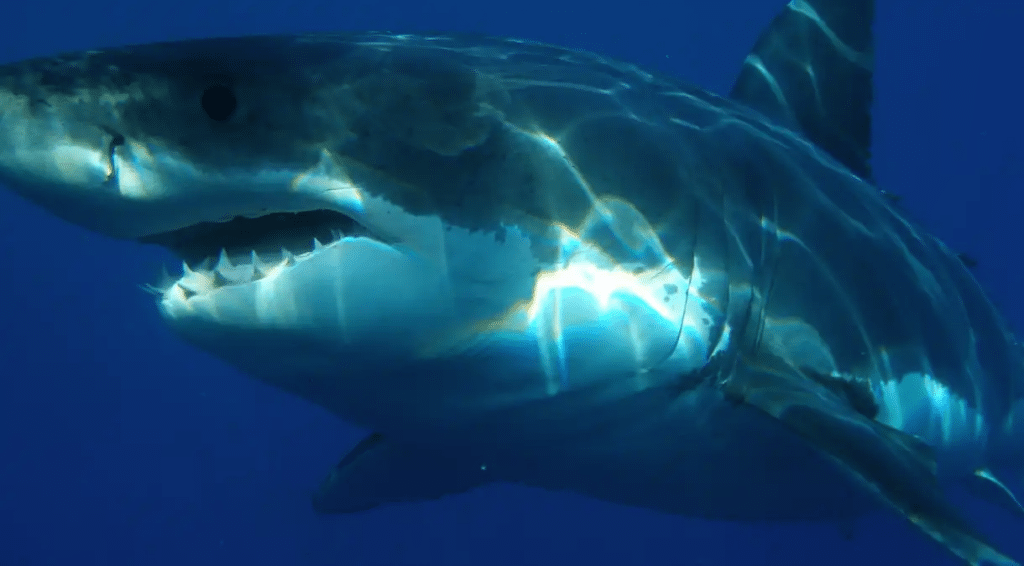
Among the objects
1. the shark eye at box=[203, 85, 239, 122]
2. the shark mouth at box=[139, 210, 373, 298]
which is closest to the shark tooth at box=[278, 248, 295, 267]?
the shark mouth at box=[139, 210, 373, 298]

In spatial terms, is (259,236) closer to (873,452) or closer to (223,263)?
(223,263)

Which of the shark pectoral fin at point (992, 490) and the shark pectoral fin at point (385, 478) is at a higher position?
the shark pectoral fin at point (385, 478)

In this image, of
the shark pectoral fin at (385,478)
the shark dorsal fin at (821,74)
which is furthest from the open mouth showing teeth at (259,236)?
the shark dorsal fin at (821,74)

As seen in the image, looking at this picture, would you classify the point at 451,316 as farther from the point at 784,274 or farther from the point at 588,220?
the point at 784,274

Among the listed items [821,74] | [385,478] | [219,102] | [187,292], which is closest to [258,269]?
[187,292]

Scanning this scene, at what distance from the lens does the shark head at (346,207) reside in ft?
6.15

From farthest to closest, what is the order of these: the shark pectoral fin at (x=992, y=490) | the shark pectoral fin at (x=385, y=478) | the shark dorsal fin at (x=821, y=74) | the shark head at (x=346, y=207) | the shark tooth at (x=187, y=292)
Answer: the shark dorsal fin at (x=821, y=74)
the shark pectoral fin at (x=992, y=490)
the shark pectoral fin at (x=385, y=478)
the shark tooth at (x=187, y=292)
the shark head at (x=346, y=207)

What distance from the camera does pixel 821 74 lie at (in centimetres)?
494

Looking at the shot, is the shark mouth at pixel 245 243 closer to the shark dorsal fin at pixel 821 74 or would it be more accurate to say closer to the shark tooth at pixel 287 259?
the shark tooth at pixel 287 259

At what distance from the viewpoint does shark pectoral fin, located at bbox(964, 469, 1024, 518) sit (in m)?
4.60

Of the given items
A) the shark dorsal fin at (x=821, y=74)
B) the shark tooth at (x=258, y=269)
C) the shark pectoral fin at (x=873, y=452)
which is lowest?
the shark pectoral fin at (x=873, y=452)

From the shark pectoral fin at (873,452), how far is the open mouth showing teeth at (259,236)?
152 centimetres

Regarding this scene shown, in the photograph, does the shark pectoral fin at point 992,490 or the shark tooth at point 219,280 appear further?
the shark pectoral fin at point 992,490

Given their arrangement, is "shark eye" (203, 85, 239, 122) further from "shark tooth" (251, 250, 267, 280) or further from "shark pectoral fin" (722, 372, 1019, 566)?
"shark pectoral fin" (722, 372, 1019, 566)
